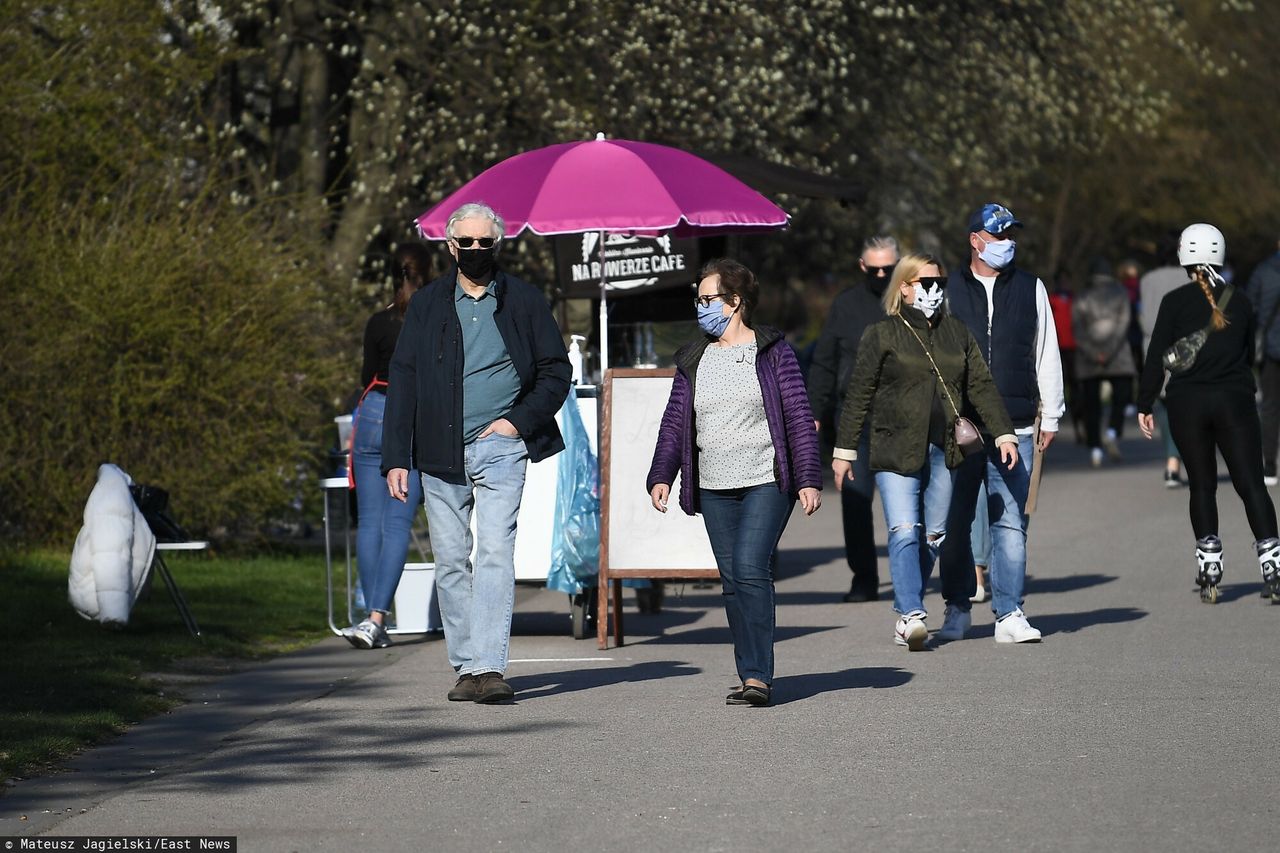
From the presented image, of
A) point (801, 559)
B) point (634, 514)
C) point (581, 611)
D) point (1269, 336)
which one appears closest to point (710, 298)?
point (634, 514)

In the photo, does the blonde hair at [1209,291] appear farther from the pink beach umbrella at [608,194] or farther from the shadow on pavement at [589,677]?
the shadow on pavement at [589,677]

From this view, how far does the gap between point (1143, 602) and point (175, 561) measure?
236 inches

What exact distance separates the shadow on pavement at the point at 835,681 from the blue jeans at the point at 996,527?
993 mm

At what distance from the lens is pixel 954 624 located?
10.6m

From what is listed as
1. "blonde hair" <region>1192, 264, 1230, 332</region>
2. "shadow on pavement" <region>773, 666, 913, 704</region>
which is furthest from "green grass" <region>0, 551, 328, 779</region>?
"blonde hair" <region>1192, 264, 1230, 332</region>

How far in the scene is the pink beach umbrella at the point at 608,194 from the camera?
11.1 metres

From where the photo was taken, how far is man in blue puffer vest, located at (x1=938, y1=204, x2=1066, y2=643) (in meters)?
10.4

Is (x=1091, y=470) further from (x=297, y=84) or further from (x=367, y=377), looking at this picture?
(x=367, y=377)

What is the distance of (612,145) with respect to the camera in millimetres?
11547

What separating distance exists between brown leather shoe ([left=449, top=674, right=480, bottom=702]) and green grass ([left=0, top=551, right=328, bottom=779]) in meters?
1.12

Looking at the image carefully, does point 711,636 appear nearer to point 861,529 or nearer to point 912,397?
point 861,529

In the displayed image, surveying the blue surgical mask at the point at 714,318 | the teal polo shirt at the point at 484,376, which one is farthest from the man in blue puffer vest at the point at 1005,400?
the teal polo shirt at the point at 484,376

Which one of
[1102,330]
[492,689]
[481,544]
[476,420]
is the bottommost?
[492,689]

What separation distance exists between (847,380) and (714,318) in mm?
4104
